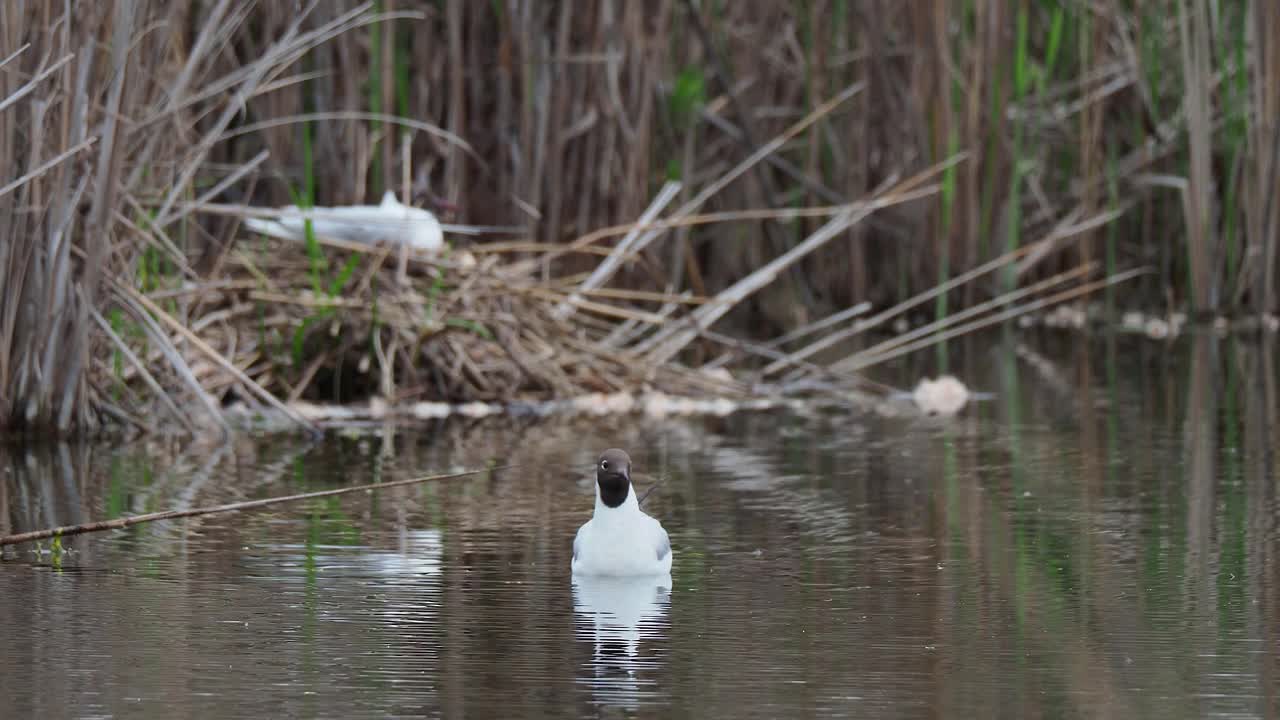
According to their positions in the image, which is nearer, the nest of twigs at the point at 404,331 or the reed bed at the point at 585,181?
the reed bed at the point at 585,181

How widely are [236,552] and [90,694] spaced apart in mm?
1431

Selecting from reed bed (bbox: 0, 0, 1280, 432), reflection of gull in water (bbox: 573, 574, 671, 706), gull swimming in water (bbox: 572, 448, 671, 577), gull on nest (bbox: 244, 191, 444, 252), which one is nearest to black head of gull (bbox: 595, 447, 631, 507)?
gull swimming in water (bbox: 572, 448, 671, 577)

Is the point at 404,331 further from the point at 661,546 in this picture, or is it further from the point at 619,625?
the point at 619,625

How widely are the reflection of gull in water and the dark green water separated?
0.04 feet

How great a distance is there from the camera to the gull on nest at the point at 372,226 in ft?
25.5

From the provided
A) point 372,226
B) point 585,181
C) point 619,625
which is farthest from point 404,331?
point 619,625

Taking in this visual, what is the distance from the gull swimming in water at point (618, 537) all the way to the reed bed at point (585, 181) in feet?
4.80

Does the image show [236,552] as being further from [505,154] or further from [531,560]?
[505,154]

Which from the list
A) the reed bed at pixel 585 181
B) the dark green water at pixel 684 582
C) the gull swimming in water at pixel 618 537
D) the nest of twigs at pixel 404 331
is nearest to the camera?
the dark green water at pixel 684 582

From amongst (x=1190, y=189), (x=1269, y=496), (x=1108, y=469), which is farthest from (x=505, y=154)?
(x=1269, y=496)

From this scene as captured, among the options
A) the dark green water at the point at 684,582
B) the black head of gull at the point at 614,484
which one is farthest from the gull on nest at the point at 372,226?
the black head of gull at the point at 614,484

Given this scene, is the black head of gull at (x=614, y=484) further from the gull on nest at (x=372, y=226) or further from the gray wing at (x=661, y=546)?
the gull on nest at (x=372, y=226)

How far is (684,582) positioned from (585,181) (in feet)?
20.3

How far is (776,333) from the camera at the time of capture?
452 inches
